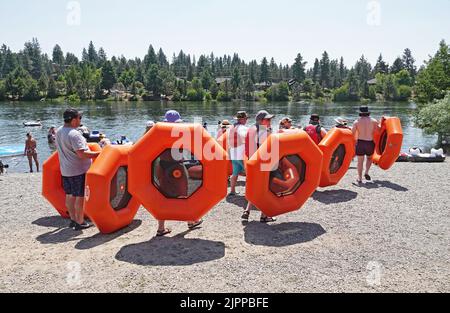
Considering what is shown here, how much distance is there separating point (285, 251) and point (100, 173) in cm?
302

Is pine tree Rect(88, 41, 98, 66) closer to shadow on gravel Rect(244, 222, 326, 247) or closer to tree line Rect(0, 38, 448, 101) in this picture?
tree line Rect(0, 38, 448, 101)

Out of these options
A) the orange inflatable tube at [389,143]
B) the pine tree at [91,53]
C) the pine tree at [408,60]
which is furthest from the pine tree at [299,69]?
the orange inflatable tube at [389,143]

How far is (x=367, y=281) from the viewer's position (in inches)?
184

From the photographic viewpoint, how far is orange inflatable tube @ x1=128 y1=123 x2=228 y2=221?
5672mm

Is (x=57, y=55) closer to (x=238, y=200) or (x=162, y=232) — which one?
(x=238, y=200)

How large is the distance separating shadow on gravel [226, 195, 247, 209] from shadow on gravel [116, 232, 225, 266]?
7.16 feet

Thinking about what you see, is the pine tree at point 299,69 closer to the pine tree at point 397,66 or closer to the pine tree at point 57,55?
the pine tree at point 397,66

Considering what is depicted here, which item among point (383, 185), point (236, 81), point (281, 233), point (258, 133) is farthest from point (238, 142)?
point (236, 81)

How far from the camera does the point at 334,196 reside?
347 inches

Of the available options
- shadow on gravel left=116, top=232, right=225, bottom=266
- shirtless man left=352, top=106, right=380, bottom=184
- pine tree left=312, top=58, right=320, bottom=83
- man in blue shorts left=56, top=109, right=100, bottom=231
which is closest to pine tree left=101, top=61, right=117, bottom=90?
pine tree left=312, top=58, right=320, bottom=83

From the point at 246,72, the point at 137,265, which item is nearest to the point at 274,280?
the point at 137,265

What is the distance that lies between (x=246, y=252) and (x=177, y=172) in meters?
1.64

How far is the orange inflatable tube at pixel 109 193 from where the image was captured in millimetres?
5973
